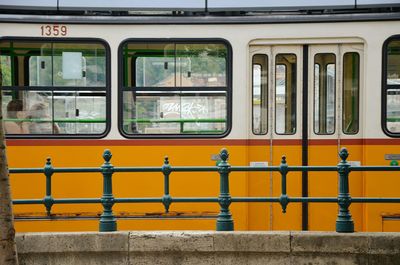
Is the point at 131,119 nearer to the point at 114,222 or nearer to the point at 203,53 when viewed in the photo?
the point at 203,53

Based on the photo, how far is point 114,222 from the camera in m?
7.64

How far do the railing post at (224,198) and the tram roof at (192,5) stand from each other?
7.94ft

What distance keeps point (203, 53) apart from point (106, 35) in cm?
131

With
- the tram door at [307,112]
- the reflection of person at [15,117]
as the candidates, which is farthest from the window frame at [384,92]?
the reflection of person at [15,117]

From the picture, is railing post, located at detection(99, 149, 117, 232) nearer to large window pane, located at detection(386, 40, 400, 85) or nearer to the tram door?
the tram door

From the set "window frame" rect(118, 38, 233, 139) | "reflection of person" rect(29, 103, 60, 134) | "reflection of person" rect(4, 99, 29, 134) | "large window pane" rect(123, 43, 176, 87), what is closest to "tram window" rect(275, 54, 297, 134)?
"window frame" rect(118, 38, 233, 139)

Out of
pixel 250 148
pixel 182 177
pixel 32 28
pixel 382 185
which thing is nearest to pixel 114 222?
A: pixel 182 177

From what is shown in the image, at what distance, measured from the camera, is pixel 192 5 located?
358 inches

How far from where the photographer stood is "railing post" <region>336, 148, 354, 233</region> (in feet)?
24.5

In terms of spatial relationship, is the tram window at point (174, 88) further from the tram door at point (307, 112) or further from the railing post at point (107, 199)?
the railing post at point (107, 199)

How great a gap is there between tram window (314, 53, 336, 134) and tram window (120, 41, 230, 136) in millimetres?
1218

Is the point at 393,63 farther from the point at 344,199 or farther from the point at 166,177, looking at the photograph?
the point at 166,177

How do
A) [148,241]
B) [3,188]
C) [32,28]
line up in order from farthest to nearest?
[32,28] → [148,241] → [3,188]

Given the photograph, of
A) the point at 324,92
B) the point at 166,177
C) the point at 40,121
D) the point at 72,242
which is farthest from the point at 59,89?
the point at 324,92
